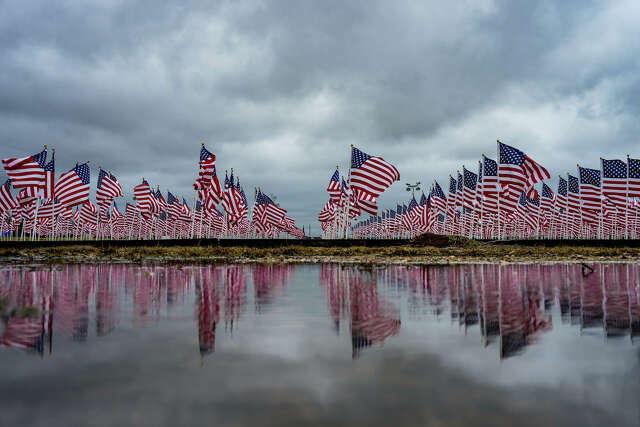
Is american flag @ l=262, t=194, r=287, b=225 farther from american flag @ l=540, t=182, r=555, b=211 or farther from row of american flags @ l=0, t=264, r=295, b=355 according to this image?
row of american flags @ l=0, t=264, r=295, b=355

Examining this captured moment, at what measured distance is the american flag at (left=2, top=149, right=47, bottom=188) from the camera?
31.4 m

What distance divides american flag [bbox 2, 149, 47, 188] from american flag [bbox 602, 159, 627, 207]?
4474 centimetres

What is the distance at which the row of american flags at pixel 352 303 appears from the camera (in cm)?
524

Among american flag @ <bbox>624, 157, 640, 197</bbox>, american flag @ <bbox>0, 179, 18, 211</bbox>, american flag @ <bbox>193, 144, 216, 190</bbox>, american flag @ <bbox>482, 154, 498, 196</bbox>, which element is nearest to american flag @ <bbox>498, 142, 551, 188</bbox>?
american flag @ <bbox>482, 154, 498, 196</bbox>

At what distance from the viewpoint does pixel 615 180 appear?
39.1 m

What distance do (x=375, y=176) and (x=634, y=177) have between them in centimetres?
2609

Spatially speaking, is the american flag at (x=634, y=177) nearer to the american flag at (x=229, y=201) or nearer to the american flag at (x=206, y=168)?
the american flag at (x=206, y=168)

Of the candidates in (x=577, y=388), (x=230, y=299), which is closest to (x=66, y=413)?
(x=577, y=388)

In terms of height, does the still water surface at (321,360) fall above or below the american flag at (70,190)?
below

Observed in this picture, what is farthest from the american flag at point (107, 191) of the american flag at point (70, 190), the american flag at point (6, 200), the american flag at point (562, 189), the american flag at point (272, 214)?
the american flag at point (562, 189)

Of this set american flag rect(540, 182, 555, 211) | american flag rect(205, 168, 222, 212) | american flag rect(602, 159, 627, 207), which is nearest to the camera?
american flag rect(205, 168, 222, 212)

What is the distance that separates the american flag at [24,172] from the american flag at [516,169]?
3237 cm

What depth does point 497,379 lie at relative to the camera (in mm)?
3500

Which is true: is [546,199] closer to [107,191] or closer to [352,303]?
[107,191]
